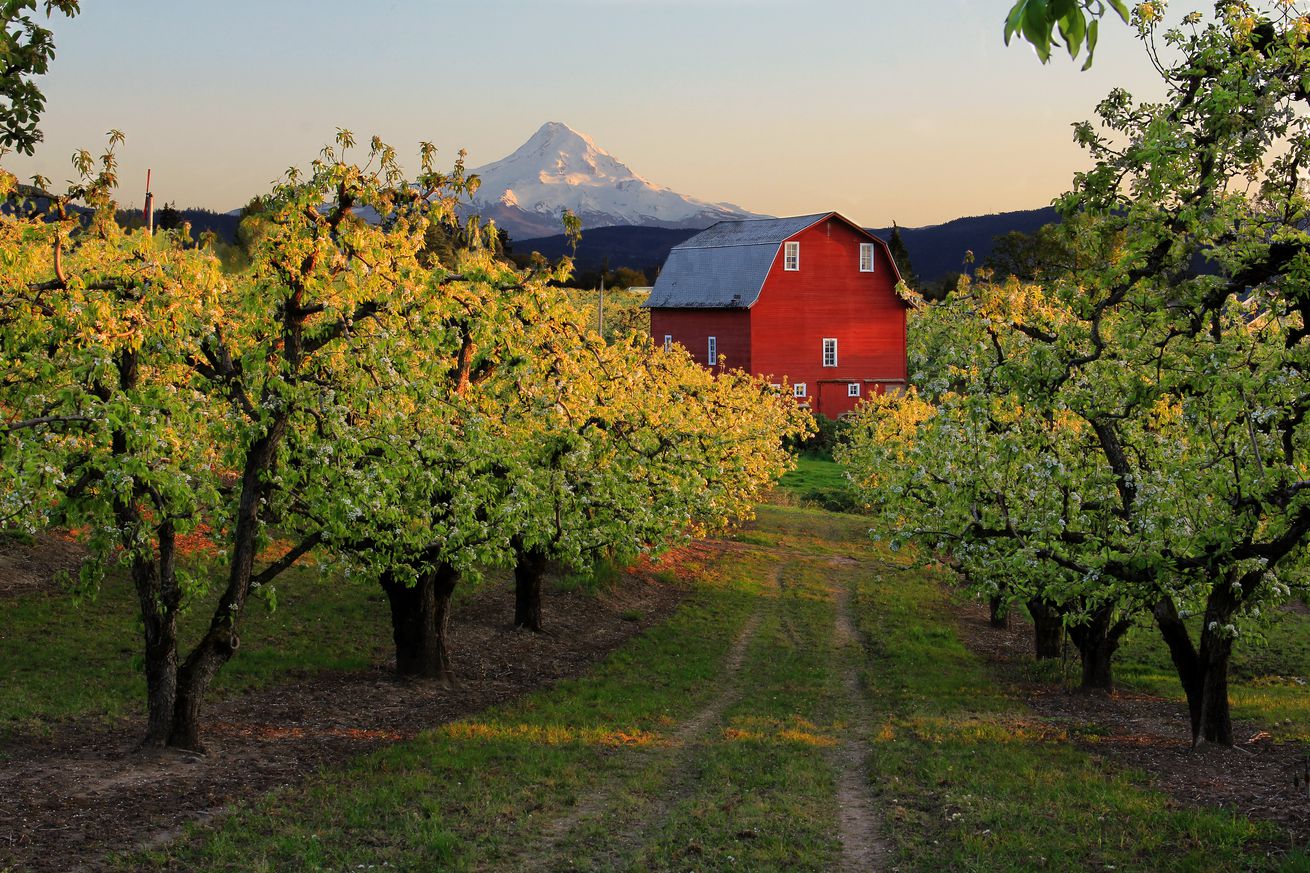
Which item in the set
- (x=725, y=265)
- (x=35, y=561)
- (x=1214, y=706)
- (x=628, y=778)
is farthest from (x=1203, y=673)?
(x=725, y=265)

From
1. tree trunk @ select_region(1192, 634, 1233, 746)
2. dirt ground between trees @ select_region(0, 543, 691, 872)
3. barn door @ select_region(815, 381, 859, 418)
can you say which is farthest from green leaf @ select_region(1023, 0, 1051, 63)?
barn door @ select_region(815, 381, 859, 418)

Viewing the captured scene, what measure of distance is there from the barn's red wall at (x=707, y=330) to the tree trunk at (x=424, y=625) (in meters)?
51.2

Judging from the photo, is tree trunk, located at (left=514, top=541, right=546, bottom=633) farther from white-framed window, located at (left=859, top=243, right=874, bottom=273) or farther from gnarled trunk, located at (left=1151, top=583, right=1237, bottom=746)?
white-framed window, located at (left=859, top=243, right=874, bottom=273)

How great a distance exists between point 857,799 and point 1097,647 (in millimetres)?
10819

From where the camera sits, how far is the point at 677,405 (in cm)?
2764

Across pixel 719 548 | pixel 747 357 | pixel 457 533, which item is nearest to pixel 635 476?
pixel 457 533

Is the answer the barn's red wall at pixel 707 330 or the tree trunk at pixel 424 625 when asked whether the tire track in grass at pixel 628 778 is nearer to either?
the tree trunk at pixel 424 625

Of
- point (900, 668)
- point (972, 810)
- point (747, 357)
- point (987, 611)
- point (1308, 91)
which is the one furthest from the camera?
point (747, 357)

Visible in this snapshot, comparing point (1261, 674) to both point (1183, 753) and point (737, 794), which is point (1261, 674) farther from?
point (737, 794)

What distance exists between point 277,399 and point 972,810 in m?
10.9

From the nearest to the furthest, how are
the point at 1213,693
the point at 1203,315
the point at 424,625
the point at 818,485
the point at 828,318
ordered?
the point at 1203,315 → the point at 1213,693 → the point at 424,625 → the point at 818,485 → the point at 828,318

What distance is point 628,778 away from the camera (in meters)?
16.5

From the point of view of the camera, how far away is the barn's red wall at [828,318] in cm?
7606

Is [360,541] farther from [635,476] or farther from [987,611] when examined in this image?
[987,611]
